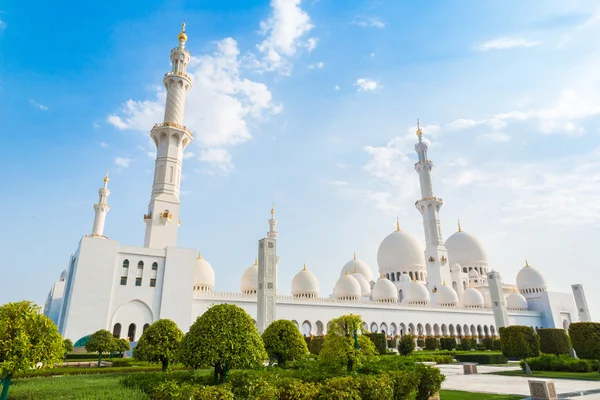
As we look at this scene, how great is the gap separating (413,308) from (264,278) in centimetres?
2340

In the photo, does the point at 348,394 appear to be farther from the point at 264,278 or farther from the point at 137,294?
the point at 137,294

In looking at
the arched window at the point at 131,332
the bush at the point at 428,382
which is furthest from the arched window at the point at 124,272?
the bush at the point at 428,382

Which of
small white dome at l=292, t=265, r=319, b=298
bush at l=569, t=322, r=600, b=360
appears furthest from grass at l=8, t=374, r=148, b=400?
small white dome at l=292, t=265, r=319, b=298

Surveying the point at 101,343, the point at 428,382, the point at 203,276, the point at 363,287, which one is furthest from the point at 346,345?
the point at 363,287

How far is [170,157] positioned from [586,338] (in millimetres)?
31115

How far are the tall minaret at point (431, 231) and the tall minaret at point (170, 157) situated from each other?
30.9 m

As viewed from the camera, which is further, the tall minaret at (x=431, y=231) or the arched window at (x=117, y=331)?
the tall minaret at (x=431, y=231)

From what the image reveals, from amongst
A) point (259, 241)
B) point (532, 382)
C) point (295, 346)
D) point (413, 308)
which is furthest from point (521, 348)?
point (413, 308)

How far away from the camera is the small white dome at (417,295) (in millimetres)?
45375

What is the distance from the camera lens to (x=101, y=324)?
A: 26.1 meters

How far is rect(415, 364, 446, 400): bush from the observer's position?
1016cm

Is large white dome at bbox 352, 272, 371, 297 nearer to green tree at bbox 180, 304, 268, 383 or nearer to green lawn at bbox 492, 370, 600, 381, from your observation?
green lawn at bbox 492, 370, 600, 381

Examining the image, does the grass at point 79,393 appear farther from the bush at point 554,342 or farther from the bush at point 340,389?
the bush at point 554,342

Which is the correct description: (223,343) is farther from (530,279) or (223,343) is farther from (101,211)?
(530,279)
